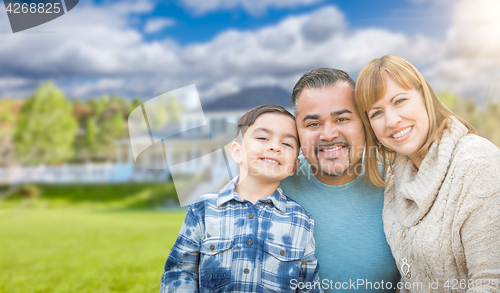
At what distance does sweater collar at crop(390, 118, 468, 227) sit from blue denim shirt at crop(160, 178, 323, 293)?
58 cm

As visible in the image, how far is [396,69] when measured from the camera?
1879mm

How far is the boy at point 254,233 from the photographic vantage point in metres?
1.88

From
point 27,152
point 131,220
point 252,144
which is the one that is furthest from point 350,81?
point 27,152

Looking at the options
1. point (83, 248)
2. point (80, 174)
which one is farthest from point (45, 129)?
point (83, 248)

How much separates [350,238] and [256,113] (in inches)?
39.7

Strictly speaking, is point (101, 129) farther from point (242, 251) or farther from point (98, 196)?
point (242, 251)

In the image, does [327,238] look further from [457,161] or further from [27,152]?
[27,152]

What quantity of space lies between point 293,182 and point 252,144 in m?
0.50

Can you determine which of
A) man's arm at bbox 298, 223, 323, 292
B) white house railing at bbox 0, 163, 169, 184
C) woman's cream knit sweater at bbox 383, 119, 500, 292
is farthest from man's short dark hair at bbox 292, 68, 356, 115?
white house railing at bbox 0, 163, 169, 184

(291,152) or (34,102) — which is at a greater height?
(34,102)

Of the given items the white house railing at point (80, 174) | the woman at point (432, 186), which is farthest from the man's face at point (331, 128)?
the white house railing at point (80, 174)

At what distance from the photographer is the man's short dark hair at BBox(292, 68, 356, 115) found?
2.18m

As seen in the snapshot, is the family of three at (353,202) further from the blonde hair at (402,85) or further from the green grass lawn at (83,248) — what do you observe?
the green grass lawn at (83,248)

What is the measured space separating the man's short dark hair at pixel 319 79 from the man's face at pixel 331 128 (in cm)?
4
